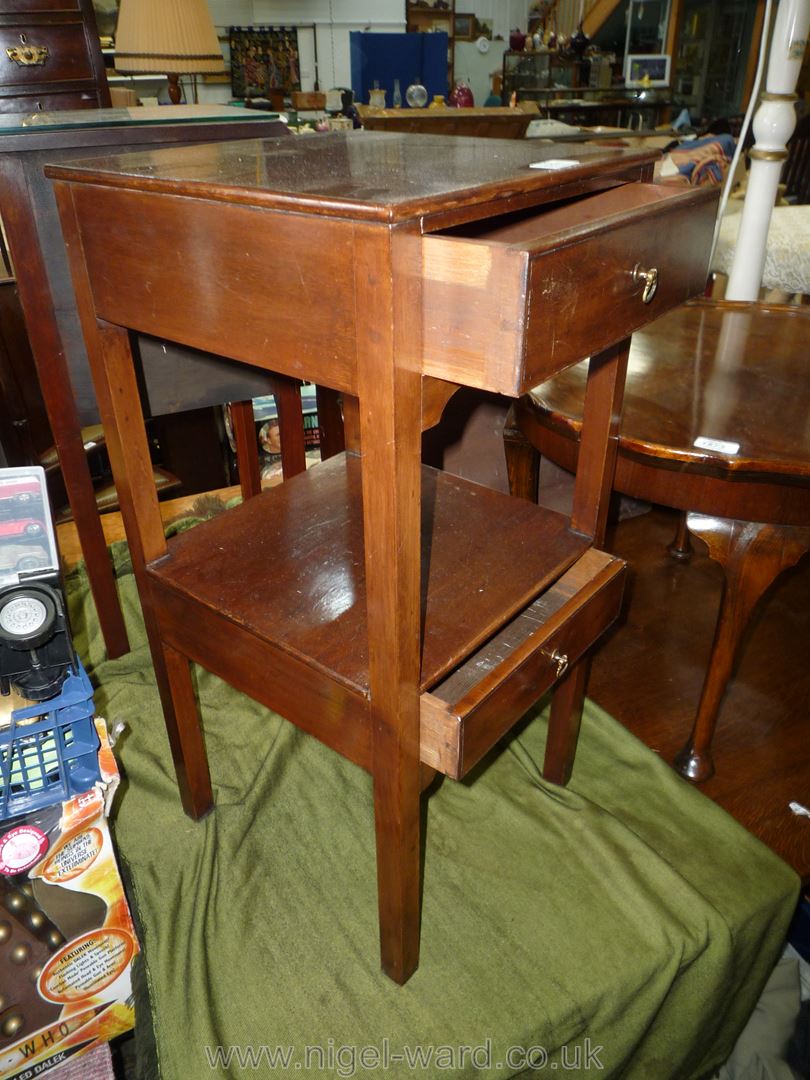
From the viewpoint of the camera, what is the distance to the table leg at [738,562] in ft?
3.25

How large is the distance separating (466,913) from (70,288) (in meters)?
1.01

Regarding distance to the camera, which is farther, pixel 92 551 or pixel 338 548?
pixel 92 551

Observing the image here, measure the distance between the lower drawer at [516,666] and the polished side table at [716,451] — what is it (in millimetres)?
171

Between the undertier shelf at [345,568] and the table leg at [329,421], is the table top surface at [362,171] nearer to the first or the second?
the undertier shelf at [345,568]

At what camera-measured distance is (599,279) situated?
0.57 meters

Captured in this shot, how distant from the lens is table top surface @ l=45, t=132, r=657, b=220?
1.71 feet

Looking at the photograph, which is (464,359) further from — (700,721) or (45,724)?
(700,721)

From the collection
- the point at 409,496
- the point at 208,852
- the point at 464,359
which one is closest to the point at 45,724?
the point at 208,852

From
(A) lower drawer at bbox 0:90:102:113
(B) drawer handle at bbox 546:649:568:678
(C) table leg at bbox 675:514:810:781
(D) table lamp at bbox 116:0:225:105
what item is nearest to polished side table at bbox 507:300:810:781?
(C) table leg at bbox 675:514:810:781

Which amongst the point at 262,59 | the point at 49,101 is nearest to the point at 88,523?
the point at 49,101

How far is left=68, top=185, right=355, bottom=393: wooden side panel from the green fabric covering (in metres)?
0.68

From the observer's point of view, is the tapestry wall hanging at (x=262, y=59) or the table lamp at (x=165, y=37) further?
the tapestry wall hanging at (x=262, y=59)

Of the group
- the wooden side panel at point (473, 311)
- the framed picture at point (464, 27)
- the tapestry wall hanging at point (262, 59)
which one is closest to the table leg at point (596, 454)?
the wooden side panel at point (473, 311)

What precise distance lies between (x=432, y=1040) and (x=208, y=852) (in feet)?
1.21
